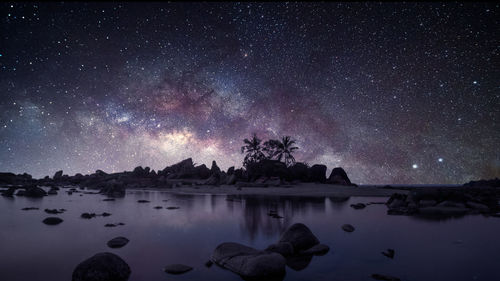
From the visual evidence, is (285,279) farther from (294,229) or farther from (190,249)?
(190,249)

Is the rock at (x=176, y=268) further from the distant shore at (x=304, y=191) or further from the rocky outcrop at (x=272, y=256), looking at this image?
the distant shore at (x=304, y=191)

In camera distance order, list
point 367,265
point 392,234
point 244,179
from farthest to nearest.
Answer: point 244,179
point 392,234
point 367,265

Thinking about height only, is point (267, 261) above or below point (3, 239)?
above

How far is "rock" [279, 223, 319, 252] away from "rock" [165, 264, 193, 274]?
3.37 meters

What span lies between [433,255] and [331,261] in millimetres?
3726

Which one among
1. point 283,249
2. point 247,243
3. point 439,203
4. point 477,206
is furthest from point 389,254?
point 477,206

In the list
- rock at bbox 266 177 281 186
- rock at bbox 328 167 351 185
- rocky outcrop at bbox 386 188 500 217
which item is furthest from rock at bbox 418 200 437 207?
rock at bbox 328 167 351 185

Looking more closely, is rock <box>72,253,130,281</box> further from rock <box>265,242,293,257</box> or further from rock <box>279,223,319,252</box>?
rock <box>279,223,319,252</box>

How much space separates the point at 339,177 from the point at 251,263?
56531mm

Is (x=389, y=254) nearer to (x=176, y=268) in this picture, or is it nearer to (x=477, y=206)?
(x=176, y=268)

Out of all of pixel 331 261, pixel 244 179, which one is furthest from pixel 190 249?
pixel 244 179

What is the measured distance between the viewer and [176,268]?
6633mm

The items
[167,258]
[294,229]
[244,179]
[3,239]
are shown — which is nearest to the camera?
[167,258]

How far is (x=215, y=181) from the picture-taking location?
180ft
